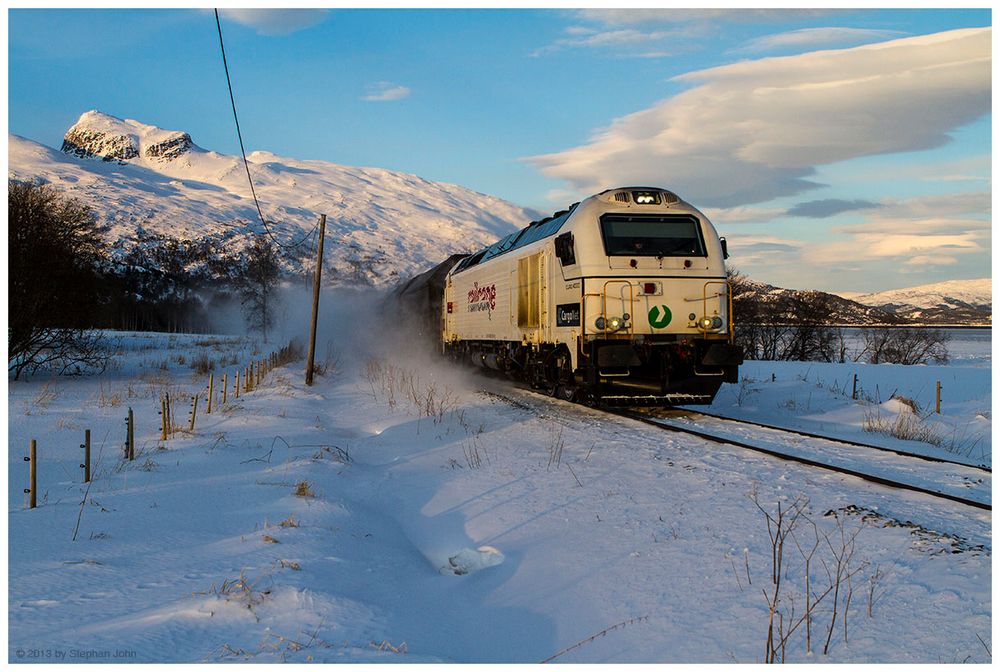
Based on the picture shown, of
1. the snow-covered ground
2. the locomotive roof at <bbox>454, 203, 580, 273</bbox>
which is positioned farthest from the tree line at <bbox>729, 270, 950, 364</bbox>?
the snow-covered ground

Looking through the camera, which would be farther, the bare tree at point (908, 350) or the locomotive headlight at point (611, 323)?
the bare tree at point (908, 350)

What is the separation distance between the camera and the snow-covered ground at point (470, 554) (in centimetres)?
444

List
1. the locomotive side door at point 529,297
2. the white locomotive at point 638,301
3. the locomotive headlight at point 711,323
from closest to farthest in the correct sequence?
1. the white locomotive at point 638,301
2. the locomotive headlight at point 711,323
3. the locomotive side door at point 529,297

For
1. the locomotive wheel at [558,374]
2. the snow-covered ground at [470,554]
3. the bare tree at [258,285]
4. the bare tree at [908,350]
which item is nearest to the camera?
the snow-covered ground at [470,554]

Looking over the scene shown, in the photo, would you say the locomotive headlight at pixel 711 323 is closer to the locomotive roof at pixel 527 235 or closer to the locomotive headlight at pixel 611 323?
the locomotive headlight at pixel 611 323

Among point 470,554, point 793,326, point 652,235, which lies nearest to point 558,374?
point 652,235

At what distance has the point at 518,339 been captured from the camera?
16047mm

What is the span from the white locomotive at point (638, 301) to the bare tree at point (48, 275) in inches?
578

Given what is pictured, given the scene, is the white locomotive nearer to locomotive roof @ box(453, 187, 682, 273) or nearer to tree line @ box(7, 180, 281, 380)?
locomotive roof @ box(453, 187, 682, 273)

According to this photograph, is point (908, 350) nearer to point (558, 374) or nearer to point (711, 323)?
point (711, 323)

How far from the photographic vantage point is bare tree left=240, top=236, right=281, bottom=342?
248ft

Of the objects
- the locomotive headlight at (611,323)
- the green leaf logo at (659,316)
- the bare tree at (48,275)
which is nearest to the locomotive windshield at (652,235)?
the green leaf logo at (659,316)

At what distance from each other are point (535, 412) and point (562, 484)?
6035mm

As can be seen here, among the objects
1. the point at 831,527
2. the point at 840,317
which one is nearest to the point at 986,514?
the point at 831,527
